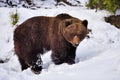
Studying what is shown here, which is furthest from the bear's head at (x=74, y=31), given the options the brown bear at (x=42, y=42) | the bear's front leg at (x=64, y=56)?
the bear's front leg at (x=64, y=56)

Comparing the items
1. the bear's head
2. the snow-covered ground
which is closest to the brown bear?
the bear's head

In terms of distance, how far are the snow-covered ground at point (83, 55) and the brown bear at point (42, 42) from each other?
0.81 ft

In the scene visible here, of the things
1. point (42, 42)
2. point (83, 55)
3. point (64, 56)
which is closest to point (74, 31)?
point (64, 56)

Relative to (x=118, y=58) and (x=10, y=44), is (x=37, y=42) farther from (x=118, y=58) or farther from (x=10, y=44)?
(x=10, y=44)

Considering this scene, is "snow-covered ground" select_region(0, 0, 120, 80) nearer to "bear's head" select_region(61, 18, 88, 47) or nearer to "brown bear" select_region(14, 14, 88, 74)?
"brown bear" select_region(14, 14, 88, 74)

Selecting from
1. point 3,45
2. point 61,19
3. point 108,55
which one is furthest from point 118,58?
point 3,45

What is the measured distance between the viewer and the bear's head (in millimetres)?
7332

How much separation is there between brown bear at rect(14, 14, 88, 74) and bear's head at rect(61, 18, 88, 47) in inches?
4.6

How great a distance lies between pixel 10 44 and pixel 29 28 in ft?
9.73

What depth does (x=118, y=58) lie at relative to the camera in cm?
711

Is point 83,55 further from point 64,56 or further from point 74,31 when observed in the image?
point 74,31

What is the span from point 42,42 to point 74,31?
4.19ft

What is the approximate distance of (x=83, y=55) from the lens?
883 centimetres

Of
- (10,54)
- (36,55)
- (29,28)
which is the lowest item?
(10,54)
